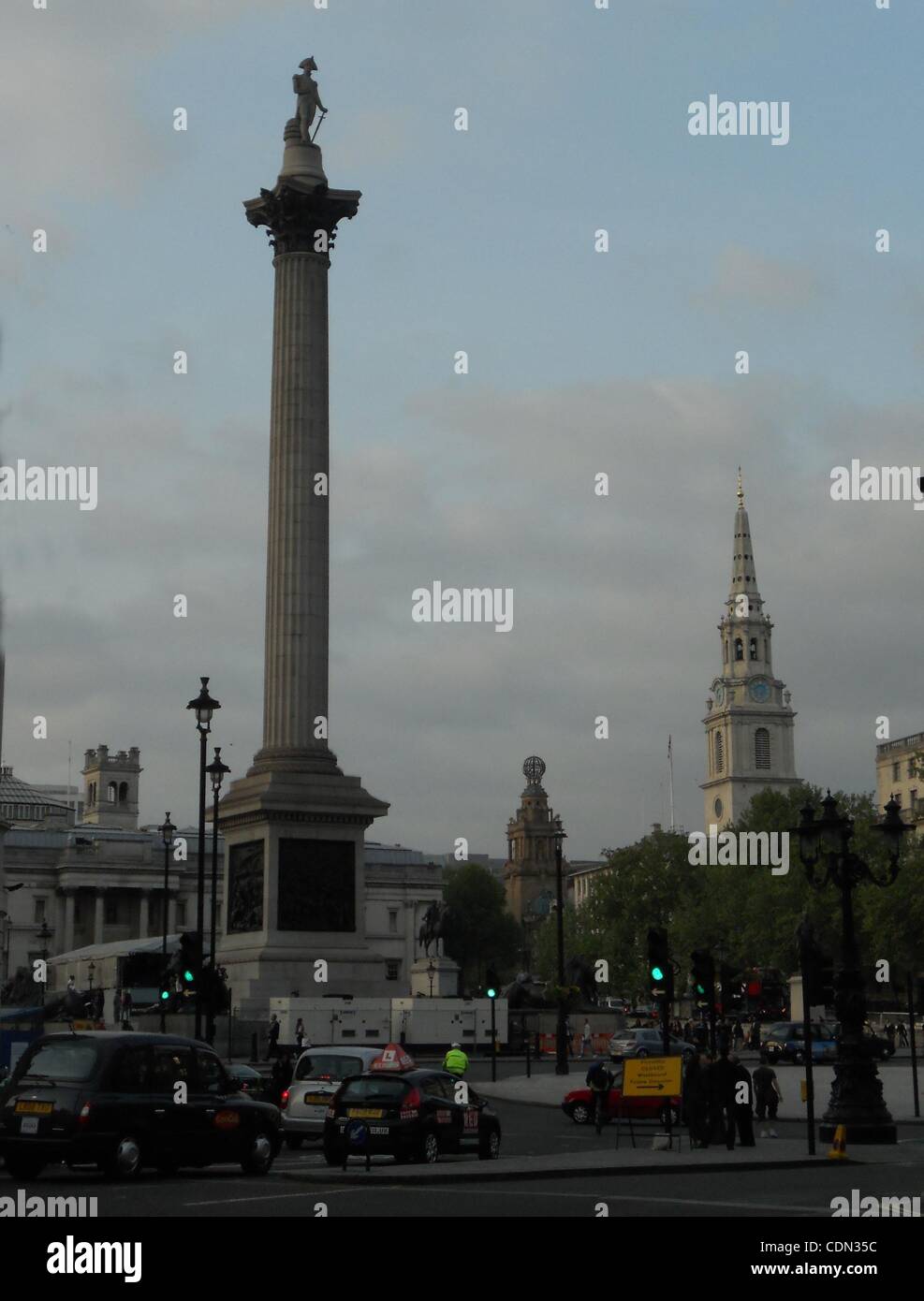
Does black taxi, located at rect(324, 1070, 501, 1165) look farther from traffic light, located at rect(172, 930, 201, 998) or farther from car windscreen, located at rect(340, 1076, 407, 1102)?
traffic light, located at rect(172, 930, 201, 998)

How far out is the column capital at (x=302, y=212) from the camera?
71438 millimetres

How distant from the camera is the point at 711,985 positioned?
125ft

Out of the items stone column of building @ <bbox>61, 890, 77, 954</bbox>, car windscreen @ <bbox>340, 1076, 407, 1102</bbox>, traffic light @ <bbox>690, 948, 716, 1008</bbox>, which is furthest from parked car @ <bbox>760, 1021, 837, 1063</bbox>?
stone column of building @ <bbox>61, 890, 77, 954</bbox>

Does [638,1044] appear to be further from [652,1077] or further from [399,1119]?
[399,1119]

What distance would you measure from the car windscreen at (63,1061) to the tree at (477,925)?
6363 inches

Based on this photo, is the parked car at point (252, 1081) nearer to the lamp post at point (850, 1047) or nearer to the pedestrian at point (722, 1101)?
the pedestrian at point (722, 1101)

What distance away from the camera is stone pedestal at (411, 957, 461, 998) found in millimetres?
78931

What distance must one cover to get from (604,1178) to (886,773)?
142 metres

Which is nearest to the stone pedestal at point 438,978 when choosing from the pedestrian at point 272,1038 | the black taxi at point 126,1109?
the pedestrian at point 272,1038

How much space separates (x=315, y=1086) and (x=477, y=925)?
159 metres

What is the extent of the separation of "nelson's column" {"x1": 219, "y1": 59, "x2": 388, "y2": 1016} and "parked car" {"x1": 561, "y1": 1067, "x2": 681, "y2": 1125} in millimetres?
22931

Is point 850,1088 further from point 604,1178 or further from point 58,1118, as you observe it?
point 58,1118

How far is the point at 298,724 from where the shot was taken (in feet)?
224
